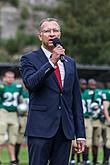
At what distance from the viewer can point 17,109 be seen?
497 inches

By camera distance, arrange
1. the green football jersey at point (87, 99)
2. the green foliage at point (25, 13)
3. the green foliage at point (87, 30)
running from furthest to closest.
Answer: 1. the green foliage at point (25, 13)
2. the green foliage at point (87, 30)
3. the green football jersey at point (87, 99)

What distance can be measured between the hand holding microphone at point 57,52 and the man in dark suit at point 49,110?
0.16 meters

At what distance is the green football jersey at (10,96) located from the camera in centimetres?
1230

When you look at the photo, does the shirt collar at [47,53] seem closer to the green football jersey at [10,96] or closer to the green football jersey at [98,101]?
the green football jersey at [10,96]

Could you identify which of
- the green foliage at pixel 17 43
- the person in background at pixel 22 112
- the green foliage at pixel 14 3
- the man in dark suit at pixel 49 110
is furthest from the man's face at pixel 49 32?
the green foliage at pixel 14 3

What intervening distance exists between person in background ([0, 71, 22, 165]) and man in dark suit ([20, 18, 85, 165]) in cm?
662

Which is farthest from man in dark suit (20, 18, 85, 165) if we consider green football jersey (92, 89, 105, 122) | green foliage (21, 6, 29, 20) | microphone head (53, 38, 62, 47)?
green foliage (21, 6, 29, 20)

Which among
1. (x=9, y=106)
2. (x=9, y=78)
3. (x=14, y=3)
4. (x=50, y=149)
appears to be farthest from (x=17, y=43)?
(x=50, y=149)

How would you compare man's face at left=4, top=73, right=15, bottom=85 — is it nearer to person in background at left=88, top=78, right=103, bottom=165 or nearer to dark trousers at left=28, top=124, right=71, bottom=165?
person in background at left=88, top=78, right=103, bottom=165

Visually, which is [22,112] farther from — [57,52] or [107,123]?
[57,52]

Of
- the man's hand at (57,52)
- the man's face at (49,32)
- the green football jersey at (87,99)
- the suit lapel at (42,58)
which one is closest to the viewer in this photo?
the man's hand at (57,52)

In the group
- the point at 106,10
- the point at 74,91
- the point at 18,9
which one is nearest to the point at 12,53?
the point at 106,10

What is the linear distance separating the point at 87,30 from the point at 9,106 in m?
24.9

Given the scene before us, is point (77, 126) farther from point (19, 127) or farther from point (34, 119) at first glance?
point (19, 127)
